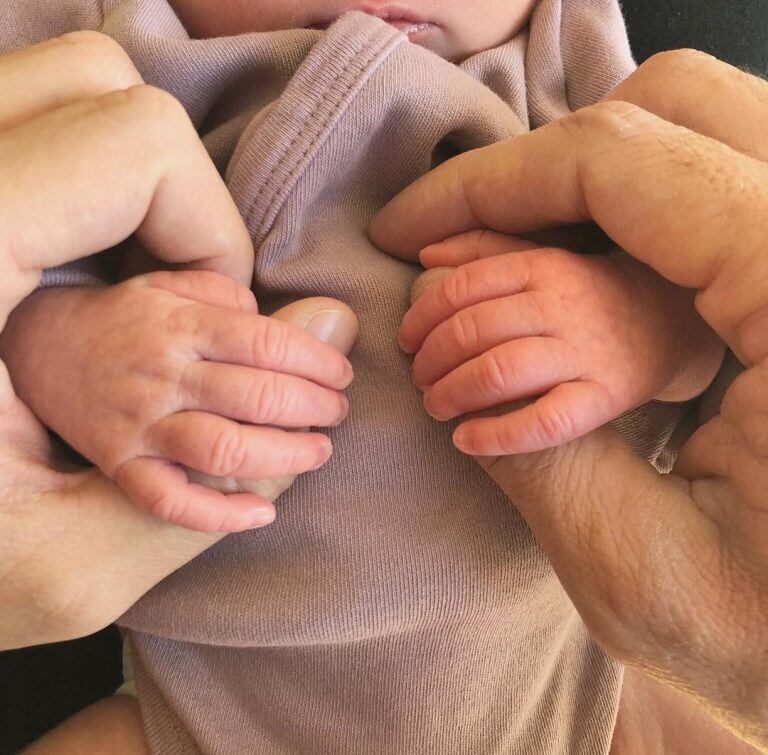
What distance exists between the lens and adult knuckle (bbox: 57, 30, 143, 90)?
61 cm

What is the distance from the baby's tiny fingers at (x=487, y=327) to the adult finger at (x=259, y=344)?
99 mm

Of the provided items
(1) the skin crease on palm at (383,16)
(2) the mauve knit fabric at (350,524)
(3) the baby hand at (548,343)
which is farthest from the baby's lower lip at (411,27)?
(3) the baby hand at (548,343)

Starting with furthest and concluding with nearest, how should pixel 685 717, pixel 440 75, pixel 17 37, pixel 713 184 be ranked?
1. pixel 685 717
2. pixel 17 37
3. pixel 440 75
4. pixel 713 184

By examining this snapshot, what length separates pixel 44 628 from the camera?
58 cm

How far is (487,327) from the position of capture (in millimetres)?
541

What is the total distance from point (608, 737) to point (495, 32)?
0.85 metres

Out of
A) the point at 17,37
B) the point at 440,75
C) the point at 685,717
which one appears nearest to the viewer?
the point at 440,75

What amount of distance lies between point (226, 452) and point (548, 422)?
23cm

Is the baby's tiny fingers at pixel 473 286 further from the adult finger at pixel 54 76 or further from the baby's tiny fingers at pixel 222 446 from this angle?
the adult finger at pixel 54 76

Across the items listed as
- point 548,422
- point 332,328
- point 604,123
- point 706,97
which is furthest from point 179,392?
point 706,97

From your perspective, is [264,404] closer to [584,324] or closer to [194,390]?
[194,390]

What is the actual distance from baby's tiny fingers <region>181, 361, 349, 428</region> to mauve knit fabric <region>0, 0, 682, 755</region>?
0.11 m

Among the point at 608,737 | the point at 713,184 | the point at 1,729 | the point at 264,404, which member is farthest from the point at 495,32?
the point at 1,729

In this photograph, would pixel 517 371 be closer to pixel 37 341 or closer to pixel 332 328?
pixel 332 328
